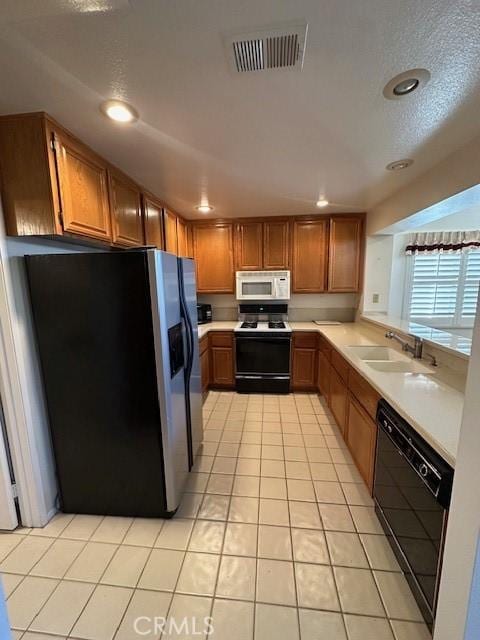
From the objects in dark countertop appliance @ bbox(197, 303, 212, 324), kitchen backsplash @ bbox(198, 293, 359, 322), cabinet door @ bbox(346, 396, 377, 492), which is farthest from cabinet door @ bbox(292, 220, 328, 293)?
cabinet door @ bbox(346, 396, 377, 492)

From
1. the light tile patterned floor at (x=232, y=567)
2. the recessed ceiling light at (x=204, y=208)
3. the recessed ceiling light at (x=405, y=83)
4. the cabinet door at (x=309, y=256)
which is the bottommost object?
the light tile patterned floor at (x=232, y=567)

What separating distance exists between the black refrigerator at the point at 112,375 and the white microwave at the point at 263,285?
2001mm

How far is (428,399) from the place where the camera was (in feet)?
4.93

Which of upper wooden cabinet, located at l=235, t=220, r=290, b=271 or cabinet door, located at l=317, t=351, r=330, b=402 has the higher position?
upper wooden cabinet, located at l=235, t=220, r=290, b=271

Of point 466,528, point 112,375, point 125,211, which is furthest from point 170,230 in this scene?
point 466,528

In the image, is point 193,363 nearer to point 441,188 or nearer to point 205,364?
point 205,364

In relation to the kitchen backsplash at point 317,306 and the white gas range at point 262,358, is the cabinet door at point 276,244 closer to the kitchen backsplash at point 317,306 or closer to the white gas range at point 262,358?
the kitchen backsplash at point 317,306

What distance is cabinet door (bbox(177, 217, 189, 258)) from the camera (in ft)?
11.5

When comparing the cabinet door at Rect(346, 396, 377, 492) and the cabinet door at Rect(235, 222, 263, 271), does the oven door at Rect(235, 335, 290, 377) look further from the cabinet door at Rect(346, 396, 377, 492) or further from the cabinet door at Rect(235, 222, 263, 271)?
the cabinet door at Rect(346, 396, 377, 492)

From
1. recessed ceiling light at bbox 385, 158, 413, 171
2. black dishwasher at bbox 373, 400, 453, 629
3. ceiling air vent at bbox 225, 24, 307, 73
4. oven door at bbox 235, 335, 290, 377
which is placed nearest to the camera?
ceiling air vent at bbox 225, 24, 307, 73

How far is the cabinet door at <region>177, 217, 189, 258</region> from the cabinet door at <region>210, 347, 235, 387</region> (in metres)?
1.33

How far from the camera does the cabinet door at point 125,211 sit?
2.02 meters

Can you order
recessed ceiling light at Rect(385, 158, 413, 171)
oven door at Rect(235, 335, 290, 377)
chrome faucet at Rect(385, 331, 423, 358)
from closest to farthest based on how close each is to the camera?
recessed ceiling light at Rect(385, 158, 413, 171) < chrome faucet at Rect(385, 331, 423, 358) < oven door at Rect(235, 335, 290, 377)

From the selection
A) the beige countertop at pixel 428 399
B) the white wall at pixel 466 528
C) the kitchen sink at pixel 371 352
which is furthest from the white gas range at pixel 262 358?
the white wall at pixel 466 528
